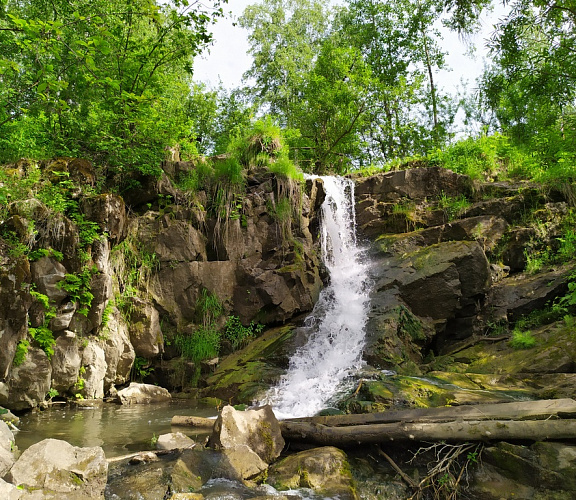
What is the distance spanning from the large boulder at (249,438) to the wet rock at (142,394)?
4.08 m

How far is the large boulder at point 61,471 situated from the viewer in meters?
3.49

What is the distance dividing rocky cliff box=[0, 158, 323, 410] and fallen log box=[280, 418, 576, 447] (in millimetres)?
4940

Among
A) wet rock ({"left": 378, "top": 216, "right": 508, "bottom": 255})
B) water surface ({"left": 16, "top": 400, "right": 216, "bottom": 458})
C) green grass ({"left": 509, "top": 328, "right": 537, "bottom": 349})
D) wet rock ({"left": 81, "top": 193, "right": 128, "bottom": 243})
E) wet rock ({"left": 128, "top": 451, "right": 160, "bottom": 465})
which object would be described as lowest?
water surface ({"left": 16, "top": 400, "right": 216, "bottom": 458})

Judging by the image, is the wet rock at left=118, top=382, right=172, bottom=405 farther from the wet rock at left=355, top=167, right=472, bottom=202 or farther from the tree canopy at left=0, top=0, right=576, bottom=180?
the wet rock at left=355, top=167, right=472, bottom=202

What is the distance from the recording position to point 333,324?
33.0ft

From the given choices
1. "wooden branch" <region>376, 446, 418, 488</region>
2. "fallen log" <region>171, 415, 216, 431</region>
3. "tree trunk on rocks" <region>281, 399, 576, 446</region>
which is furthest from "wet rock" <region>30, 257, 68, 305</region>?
"wooden branch" <region>376, 446, 418, 488</region>

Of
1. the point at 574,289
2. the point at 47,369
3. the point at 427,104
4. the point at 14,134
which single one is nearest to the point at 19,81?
the point at 14,134

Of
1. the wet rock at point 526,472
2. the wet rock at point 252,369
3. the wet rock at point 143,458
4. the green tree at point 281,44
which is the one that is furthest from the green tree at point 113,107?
Result: the green tree at point 281,44

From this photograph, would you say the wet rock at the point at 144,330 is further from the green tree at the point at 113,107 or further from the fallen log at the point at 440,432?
the fallen log at the point at 440,432

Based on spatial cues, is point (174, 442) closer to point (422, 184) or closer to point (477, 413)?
point (477, 413)

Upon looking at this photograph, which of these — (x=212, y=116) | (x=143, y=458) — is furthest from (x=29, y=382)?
(x=212, y=116)

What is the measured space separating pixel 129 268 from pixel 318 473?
715 cm

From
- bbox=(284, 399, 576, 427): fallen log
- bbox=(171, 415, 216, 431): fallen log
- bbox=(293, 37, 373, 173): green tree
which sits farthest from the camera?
bbox=(293, 37, 373, 173): green tree

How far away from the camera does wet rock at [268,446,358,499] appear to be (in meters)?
3.90
